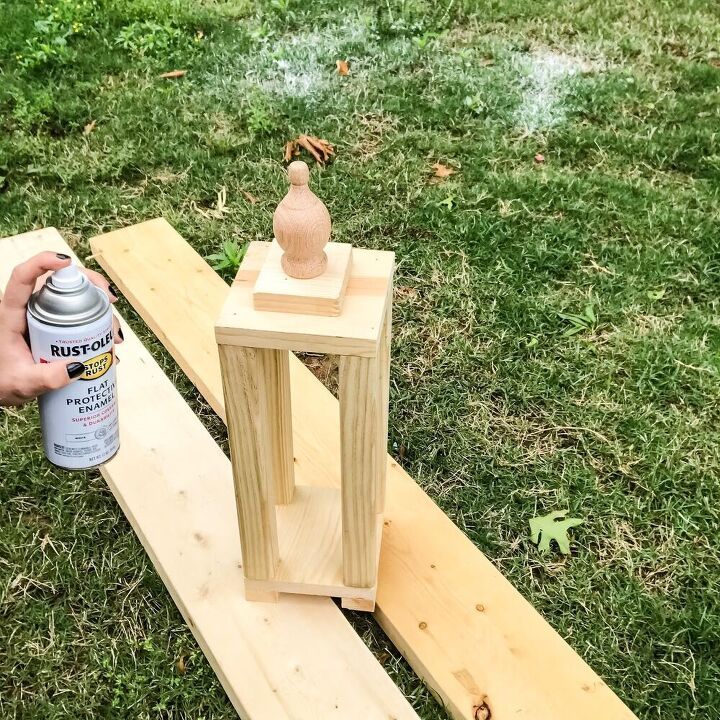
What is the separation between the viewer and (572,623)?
241cm

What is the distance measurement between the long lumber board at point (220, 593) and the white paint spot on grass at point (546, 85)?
9.14 feet

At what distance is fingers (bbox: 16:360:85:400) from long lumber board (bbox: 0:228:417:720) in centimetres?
85

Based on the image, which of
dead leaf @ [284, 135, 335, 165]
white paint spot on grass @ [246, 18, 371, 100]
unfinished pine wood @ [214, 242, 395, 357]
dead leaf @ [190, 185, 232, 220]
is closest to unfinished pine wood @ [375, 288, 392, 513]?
unfinished pine wood @ [214, 242, 395, 357]

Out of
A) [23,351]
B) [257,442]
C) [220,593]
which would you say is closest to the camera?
[23,351]

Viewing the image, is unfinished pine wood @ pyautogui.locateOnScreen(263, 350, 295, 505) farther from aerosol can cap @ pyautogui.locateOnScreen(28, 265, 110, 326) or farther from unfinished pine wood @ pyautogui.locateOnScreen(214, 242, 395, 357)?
aerosol can cap @ pyautogui.locateOnScreen(28, 265, 110, 326)

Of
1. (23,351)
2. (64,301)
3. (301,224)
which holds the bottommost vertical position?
(23,351)

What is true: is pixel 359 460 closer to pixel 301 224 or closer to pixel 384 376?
pixel 384 376

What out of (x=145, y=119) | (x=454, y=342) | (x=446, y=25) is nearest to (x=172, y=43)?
(x=145, y=119)

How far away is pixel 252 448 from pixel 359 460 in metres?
0.27

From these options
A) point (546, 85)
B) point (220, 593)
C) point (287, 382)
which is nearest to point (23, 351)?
point (287, 382)

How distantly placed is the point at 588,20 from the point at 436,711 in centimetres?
491

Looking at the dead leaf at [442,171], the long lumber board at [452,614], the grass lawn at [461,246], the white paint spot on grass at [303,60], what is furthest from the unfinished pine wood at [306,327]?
the white paint spot on grass at [303,60]

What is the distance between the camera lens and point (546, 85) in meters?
4.92

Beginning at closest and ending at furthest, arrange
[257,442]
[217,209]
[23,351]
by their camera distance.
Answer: [23,351], [257,442], [217,209]
